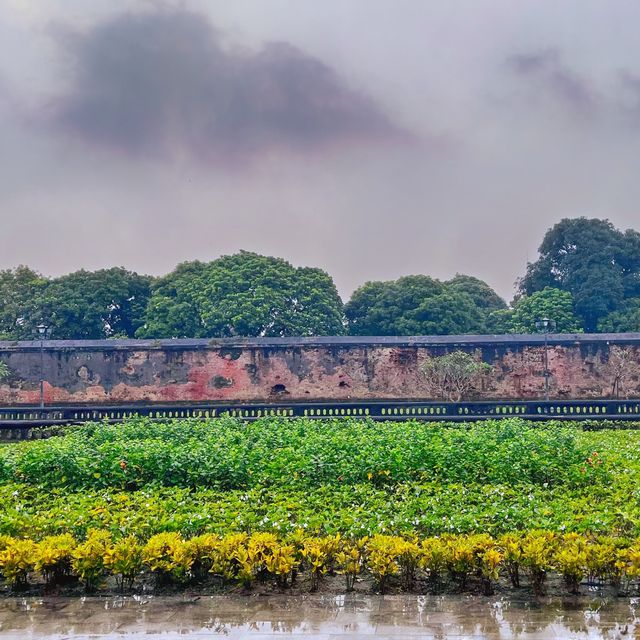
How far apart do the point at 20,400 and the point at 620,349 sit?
886 inches

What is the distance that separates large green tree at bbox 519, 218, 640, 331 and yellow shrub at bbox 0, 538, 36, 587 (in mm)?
38648

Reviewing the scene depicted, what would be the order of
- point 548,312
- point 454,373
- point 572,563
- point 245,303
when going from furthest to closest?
1. point 548,312
2. point 245,303
3. point 454,373
4. point 572,563

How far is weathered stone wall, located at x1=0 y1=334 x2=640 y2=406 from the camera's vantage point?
27.8m

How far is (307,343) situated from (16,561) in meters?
22.2

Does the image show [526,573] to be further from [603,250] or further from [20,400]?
[603,250]

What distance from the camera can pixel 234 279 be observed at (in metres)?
38.5

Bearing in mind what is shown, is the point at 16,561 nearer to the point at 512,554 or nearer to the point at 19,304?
the point at 512,554

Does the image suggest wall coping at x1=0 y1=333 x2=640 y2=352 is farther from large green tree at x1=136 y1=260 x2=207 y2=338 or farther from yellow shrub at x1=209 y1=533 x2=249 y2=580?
yellow shrub at x1=209 y1=533 x2=249 y2=580

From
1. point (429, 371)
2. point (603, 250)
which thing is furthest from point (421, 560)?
point (603, 250)

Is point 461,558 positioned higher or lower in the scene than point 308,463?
lower

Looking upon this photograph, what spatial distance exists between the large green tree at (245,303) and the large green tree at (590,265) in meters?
13.5

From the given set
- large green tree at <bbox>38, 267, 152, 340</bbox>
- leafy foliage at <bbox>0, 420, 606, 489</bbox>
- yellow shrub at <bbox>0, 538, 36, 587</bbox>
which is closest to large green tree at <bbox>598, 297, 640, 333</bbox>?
large green tree at <bbox>38, 267, 152, 340</bbox>

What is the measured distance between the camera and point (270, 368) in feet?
92.7

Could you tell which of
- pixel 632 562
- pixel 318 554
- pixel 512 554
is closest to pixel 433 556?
pixel 512 554
